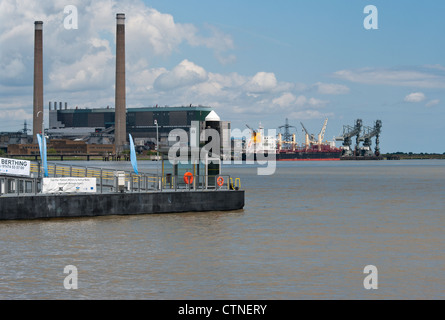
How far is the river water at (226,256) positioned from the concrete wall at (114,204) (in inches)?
24.6

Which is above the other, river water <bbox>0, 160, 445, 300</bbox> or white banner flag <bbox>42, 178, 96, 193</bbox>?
white banner flag <bbox>42, 178, 96, 193</bbox>

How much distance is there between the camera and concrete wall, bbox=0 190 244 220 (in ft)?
146

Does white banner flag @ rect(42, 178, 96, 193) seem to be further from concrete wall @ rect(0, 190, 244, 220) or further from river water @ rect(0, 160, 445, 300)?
river water @ rect(0, 160, 445, 300)

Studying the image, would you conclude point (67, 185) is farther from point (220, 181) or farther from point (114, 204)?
point (220, 181)

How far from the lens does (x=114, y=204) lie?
47.8m

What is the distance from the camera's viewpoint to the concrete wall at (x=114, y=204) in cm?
4456

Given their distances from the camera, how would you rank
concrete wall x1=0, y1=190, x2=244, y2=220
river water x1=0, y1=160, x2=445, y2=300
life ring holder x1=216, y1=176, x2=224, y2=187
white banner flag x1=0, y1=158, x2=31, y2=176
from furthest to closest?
1. life ring holder x1=216, y1=176, x2=224, y2=187
2. white banner flag x1=0, y1=158, x2=31, y2=176
3. concrete wall x1=0, y1=190, x2=244, y2=220
4. river water x1=0, y1=160, x2=445, y2=300

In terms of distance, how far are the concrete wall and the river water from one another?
626mm

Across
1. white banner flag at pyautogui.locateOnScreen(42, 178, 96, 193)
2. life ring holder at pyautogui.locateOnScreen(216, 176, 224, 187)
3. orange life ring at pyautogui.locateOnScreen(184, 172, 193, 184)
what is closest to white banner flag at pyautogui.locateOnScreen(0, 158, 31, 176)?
white banner flag at pyautogui.locateOnScreen(42, 178, 96, 193)

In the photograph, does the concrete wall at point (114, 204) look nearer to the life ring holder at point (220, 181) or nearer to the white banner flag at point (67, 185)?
the white banner flag at point (67, 185)

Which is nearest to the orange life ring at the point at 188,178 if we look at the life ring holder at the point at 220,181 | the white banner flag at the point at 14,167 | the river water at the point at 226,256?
the life ring holder at the point at 220,181
